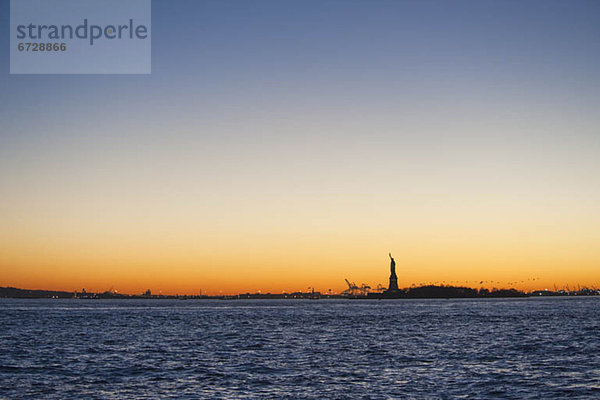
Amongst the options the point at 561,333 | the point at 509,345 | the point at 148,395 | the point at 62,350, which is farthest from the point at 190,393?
the point at 561,333

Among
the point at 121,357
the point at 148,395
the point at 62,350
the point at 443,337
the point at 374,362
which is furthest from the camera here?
the point at 443,337

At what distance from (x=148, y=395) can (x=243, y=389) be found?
19.2 feet

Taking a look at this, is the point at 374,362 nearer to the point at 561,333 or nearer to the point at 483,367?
the point at 483,367

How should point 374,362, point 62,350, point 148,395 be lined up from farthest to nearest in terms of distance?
point 62,350 → point 374,362 → point 148,395

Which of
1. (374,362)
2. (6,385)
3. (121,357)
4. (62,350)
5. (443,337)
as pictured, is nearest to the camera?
(6,385)

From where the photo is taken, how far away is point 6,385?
3825 cm

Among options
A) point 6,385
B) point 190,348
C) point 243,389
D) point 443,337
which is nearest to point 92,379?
point 6,385

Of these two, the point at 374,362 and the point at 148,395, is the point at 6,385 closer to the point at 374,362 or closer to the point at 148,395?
the point at 148,395

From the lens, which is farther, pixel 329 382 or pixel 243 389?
pixel 329 382

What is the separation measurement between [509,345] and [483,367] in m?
18.7

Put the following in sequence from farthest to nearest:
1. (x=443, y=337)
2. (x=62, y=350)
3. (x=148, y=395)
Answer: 1. (x=443, y=337)
2. (x=62, y=350)
3. (x=148, y=395)

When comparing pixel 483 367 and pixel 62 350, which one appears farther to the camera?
pixel 62 350

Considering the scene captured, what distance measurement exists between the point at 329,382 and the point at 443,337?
38.6 meters

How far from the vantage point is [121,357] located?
53.4 meters
